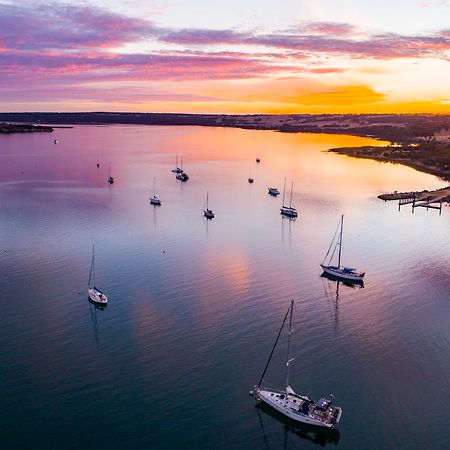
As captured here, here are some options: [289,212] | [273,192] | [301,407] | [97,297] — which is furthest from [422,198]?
[301,407]

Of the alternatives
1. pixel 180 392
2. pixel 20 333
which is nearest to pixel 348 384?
pixel 180 392

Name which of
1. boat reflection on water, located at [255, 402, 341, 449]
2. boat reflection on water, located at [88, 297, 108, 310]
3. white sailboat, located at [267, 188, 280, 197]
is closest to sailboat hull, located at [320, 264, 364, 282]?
boat reflection on water, located at [88, 297, 108, 310]

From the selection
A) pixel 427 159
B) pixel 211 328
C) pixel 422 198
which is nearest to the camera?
pixel 211 328

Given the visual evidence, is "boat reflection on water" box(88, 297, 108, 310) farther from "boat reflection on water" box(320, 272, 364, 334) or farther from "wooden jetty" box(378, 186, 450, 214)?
"wooden jetty" box(378, 186, 450, 214)

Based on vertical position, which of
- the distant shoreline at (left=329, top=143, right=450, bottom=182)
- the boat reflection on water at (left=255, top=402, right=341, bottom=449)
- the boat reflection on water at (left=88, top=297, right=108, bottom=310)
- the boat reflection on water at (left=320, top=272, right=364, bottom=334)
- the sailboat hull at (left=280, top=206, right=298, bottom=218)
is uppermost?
the distant shoreline at (left=329, top=143, right=450, bottom=182)

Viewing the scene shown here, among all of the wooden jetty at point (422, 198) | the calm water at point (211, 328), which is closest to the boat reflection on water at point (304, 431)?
the calm water at point (211, 328)

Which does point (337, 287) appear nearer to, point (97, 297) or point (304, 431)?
point (304, 431)

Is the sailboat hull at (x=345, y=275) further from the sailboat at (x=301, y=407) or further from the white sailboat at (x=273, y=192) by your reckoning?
the white sailboat at (x=273, y=192)
